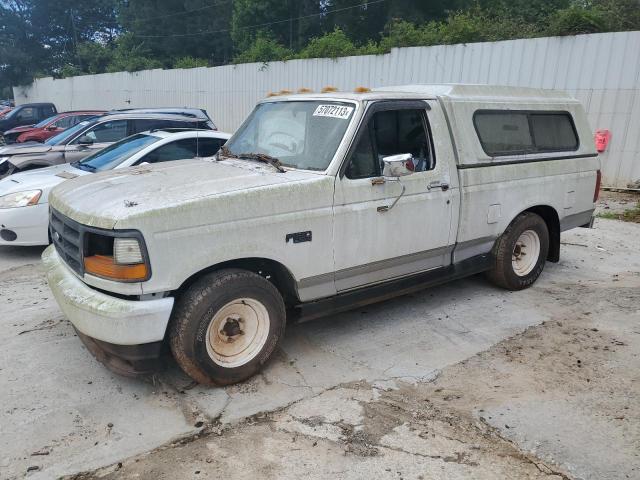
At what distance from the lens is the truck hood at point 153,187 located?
11.1 feet

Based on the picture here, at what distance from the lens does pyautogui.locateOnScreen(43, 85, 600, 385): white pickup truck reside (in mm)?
3398

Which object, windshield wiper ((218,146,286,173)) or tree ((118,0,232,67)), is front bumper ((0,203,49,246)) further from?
tree ((118,0,232,67))

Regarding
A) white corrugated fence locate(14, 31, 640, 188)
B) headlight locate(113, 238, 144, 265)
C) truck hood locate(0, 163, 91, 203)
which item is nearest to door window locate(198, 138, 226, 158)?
truck hood locate(0, 163, 91, 203)

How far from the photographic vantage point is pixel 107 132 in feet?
32.2

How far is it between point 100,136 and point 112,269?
24.0ft

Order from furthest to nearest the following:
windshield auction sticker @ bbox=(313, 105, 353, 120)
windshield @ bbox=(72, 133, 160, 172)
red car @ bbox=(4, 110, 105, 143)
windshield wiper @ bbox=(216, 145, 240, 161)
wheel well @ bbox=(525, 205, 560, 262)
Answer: red car @ bbox=(4, 110, 105, 143) → windshield @ bbox=(72, 133, 160, 172) → wheel well @ bbox=(525, 205, 560, 262) → windshield wiper @ bbox=(216, 145, 240, 161) → windshield auction sticker @ bbox=(313, 105, 353, 120)

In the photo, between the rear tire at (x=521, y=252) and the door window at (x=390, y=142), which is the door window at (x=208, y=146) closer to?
the door window at (x=390, y=142)

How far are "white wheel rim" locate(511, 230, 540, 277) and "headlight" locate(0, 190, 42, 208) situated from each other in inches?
220

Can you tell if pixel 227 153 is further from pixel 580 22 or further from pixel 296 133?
pixel 580 22

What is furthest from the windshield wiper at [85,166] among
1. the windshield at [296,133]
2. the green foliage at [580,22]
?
the green foliage at [580,22]

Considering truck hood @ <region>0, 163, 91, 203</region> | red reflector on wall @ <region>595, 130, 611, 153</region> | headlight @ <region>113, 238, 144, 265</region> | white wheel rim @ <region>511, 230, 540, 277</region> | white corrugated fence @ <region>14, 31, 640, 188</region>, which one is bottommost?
white wheel rim @ <region>511, 230, 540, 277</region>

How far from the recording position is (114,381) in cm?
389

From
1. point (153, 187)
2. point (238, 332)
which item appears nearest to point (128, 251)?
point (153, 187)

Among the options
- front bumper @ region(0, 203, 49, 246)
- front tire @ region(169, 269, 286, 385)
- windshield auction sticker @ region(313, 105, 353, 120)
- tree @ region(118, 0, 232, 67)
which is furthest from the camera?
tree @ region(118, 0, 232, 67)
